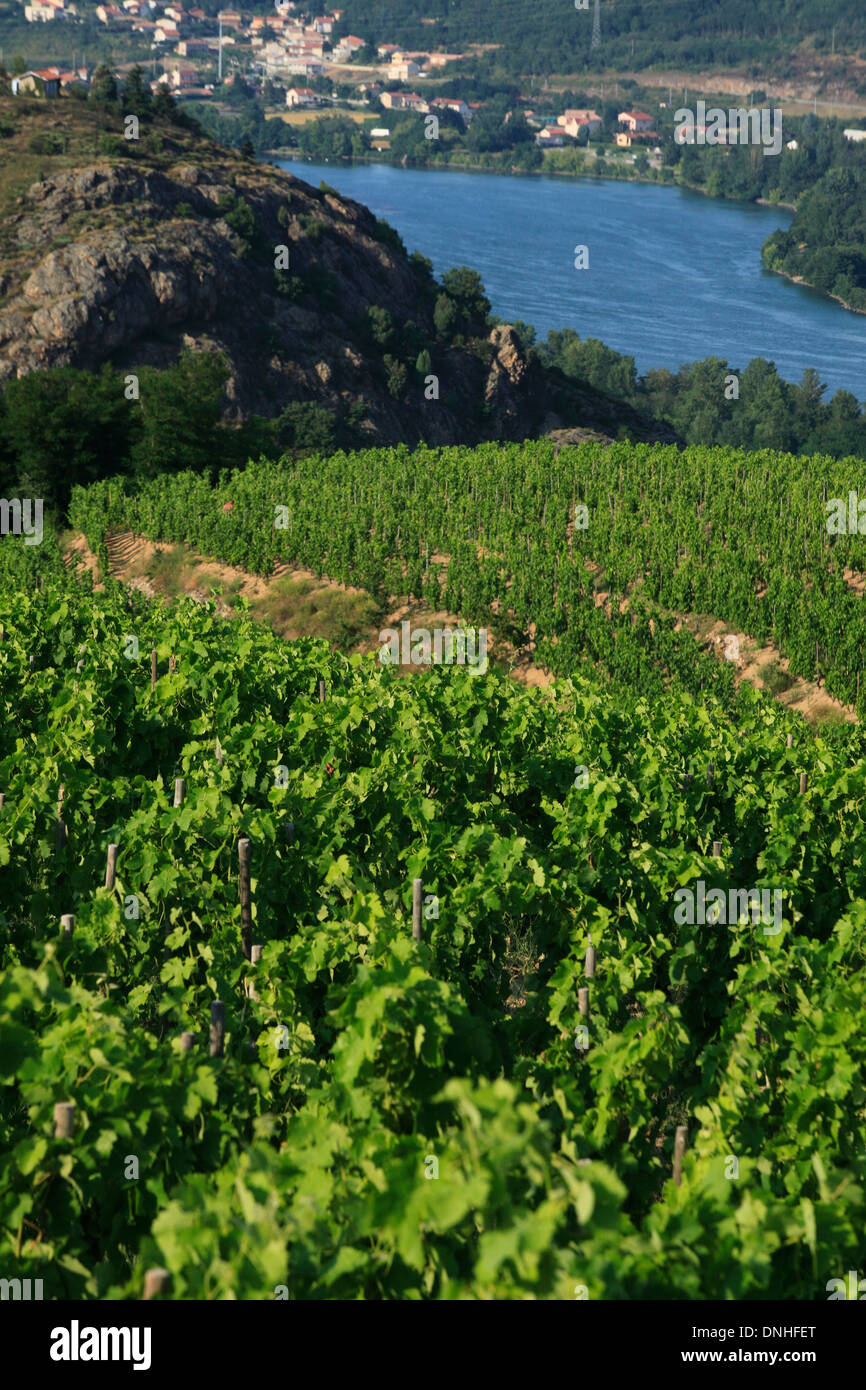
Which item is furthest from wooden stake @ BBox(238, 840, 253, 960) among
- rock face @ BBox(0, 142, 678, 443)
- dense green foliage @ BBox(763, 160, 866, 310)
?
dense green foliage @ BBox(763, 160, 866, 310)

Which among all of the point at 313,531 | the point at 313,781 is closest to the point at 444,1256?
the point at 313,781

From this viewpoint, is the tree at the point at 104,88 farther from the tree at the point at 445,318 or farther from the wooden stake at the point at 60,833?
the wooden stake at the point at 60,833

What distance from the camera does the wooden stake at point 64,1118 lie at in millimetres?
6027

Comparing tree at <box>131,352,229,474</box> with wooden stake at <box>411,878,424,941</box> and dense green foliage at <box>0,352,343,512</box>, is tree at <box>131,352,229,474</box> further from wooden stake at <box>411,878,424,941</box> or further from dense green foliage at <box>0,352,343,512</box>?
wooden stake at <box>411,878,424,941</box>

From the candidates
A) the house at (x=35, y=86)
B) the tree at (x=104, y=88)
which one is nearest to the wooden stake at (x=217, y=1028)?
the house at (x=35, y=86)

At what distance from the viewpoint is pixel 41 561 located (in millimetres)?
30500

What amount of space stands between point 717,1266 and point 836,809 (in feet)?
23.3

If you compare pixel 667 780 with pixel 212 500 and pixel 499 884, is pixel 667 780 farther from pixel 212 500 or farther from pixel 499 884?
pixel 212 500

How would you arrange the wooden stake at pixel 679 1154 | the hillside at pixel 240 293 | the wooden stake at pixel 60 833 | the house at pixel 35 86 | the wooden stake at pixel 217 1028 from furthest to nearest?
the house at pixel 35 86 < the hillside at pixel 240 293 < the wooden stake at pixel 60 833 < the wooden stake at pixel 217 1028 < the wooden stake at pixel 679 1154

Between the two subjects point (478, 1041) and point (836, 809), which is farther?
point (836, 809)

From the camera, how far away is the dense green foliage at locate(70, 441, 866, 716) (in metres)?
22.2

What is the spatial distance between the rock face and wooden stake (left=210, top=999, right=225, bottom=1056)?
63774 millimetres

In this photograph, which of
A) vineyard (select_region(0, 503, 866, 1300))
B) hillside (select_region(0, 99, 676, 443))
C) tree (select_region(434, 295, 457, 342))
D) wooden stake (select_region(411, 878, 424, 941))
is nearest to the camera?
vineyard (select_region(0, 503, 866, 1300))

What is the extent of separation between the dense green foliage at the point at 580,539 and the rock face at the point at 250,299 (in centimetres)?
4032
